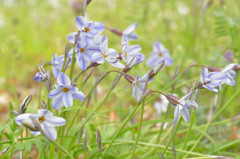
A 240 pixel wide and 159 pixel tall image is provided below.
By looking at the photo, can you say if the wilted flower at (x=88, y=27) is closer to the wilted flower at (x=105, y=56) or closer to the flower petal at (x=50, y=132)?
the wilted flower at (x=105, y=56)

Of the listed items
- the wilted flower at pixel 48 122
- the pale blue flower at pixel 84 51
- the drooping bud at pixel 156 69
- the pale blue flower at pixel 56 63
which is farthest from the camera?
the pale blue flower at pixel 56 63

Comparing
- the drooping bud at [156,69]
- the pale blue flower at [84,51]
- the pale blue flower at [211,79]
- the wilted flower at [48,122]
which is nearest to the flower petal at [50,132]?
the wilted flower at [48,122]

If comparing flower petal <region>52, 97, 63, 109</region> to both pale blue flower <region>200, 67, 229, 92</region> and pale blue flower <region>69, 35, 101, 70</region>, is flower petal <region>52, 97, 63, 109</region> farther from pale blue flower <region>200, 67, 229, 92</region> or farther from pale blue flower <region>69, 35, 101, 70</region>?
pale blue flower <region>200, 67, 229, 92</region>

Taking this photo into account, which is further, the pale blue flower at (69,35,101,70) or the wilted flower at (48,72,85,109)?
the pale blue flower at (69,35,101,70)

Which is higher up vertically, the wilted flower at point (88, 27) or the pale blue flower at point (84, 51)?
the wilted flower at point (88, 27)

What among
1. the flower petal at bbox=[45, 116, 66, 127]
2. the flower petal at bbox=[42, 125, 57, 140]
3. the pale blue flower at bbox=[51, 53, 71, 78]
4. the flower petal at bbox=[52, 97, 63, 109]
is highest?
the pale blue flower at bbox=[51, 53, 71, 78]

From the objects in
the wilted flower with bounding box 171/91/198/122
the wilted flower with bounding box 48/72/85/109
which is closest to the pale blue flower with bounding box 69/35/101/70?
the wilted flower with bounding box 48/72/85/109

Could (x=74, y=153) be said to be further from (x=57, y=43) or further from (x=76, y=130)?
(x=57, y=43)
